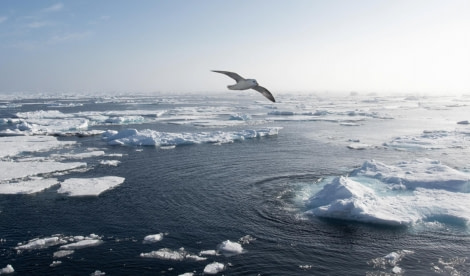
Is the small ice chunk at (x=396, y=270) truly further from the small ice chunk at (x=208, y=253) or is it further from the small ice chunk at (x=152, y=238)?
the small ice chunk at (x=152, y=238)

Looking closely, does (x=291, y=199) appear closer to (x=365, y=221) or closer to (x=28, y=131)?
(x=365, y=221)

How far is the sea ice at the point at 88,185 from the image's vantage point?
1991 cm

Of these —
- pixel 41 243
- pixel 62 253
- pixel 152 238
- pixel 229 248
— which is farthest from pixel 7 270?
pixel 229 248

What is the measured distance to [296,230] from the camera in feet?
50.9

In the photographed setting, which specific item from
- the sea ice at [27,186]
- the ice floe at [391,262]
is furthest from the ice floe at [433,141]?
the sea ice at [27,186]

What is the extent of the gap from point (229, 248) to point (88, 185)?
34.1 ft

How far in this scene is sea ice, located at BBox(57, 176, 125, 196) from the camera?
65.3 feet

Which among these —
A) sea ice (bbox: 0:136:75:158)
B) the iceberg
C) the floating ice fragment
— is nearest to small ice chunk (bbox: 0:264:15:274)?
the iceberg

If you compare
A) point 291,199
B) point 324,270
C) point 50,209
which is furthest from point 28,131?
point 324,270

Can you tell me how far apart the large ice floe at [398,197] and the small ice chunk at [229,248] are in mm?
4514

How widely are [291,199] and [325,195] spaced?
160 centimetres

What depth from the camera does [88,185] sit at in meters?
21.1

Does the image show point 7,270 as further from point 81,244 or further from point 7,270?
point 81,244

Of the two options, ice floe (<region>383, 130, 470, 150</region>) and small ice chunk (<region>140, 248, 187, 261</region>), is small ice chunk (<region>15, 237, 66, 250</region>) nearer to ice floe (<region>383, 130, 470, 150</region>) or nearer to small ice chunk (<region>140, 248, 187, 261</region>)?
small ice chunk (<region>140, 248, 187, 261</region>)
